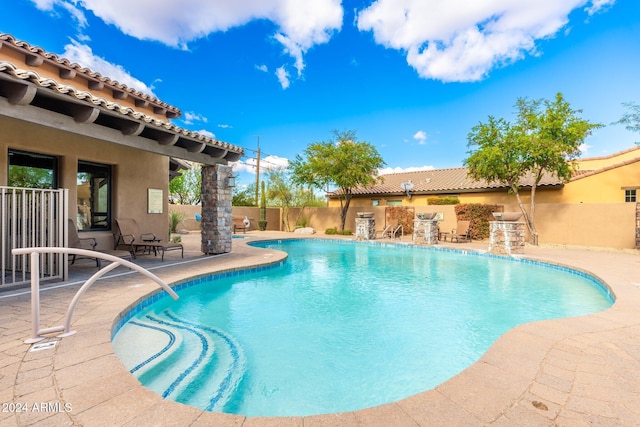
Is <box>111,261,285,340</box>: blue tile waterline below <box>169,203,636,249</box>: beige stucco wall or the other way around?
below

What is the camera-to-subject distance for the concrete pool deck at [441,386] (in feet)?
6.82

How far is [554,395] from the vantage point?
237cm

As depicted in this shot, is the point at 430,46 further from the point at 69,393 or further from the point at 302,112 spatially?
the point at 69,393

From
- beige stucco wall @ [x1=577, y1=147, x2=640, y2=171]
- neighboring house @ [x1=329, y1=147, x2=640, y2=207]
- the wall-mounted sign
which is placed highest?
beige stucco wall @ [x1=577, y1=147, x2=640, y2=171]

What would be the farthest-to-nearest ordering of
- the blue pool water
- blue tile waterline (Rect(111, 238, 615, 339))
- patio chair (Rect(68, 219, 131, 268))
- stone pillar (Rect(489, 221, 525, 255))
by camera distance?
stone pillar (Rect(489, 221, 525, 255))
patio chair (Rect(68, 219, 131, 268))
blue tile waterline (Rect(111, 238, 615, 339))
the blue pool water

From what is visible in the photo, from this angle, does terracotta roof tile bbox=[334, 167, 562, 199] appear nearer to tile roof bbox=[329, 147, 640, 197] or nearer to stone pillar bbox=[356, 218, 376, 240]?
tile roof bbox=[329, 147, 640, 197]

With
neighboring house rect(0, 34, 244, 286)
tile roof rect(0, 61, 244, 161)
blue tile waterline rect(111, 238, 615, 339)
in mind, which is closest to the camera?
tile roof rect(0, 61, 244, 161)

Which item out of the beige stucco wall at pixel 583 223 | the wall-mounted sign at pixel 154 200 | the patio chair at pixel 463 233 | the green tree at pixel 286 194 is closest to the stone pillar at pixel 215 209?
the wall-mounted sign at pixel 154 200

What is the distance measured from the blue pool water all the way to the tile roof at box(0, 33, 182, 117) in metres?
7.85

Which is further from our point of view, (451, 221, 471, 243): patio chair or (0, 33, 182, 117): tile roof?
(451, 221, 471, 243): patio chair

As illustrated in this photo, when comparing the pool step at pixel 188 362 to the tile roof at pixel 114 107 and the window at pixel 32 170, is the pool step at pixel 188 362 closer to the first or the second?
the tile roof at pixel 114 107

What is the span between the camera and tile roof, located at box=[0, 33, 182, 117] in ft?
26.9

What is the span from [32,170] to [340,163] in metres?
14.7

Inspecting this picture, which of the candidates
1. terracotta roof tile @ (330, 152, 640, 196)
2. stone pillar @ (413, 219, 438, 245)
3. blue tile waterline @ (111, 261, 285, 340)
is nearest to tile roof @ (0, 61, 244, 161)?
blue tile waterline @ (111, 261, 285, 340)
